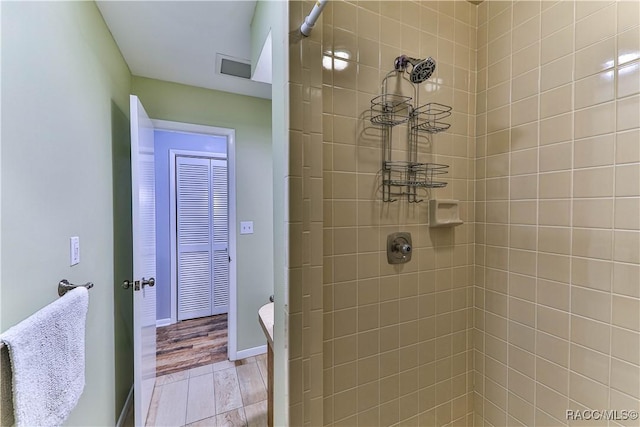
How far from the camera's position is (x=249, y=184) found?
233 centimetres

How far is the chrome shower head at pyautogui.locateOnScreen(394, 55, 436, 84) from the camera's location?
896 mm

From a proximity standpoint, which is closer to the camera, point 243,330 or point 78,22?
point 78,22

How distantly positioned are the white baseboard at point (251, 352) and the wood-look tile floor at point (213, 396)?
1.9 inches

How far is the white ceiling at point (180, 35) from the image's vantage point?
51.0 inches

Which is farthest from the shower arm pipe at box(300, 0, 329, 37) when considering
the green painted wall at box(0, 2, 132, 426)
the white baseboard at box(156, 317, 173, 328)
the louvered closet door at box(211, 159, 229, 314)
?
the white baseboard at box(156, 317, 173, 328)

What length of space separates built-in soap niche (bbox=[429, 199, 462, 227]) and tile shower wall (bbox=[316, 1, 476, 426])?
40 millimetres

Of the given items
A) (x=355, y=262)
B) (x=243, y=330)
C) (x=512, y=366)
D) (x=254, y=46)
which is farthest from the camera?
(x=243, y=330)

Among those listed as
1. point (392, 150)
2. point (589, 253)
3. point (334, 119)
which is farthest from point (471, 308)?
point (334, 119)

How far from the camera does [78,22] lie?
112 cm

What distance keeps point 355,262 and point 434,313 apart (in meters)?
0.46

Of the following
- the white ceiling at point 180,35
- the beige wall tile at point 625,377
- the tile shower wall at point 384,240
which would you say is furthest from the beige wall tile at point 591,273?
the white ceiling at point 180,35

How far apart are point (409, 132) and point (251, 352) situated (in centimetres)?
230

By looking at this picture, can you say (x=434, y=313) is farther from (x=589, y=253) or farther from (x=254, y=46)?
(x=254, y=46)

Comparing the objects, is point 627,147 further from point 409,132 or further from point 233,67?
point 233,67
